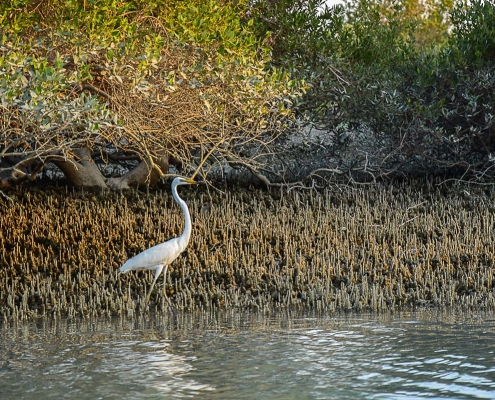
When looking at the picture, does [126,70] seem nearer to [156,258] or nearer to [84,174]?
[156,258]

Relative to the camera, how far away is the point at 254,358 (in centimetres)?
609

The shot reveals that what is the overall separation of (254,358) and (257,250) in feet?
14.3

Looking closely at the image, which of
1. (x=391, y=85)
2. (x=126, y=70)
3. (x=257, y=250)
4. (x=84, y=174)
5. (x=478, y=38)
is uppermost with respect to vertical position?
(x=478, y=38)

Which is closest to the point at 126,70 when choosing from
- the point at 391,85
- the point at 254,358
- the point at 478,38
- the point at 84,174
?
the point at 84,174

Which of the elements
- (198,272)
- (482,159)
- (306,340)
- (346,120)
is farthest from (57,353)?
(482,159)

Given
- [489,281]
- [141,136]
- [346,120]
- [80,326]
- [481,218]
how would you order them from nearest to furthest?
[80,326] < [489,281] < [141,136] < [481,218] < [346,120]

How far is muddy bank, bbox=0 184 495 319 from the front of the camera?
873 centimetres

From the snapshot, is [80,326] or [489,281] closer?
[80,326]

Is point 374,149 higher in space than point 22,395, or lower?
higher

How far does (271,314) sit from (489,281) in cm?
246

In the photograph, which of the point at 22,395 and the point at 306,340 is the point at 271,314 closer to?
the point at 306,340

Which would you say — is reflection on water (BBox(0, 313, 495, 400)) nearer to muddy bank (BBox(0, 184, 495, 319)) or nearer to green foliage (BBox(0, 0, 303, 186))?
muddy bank (BBox(0, 184, 495, 319))

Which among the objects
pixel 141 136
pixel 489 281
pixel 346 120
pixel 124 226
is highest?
pixel 346 120

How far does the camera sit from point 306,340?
6.73 meters
